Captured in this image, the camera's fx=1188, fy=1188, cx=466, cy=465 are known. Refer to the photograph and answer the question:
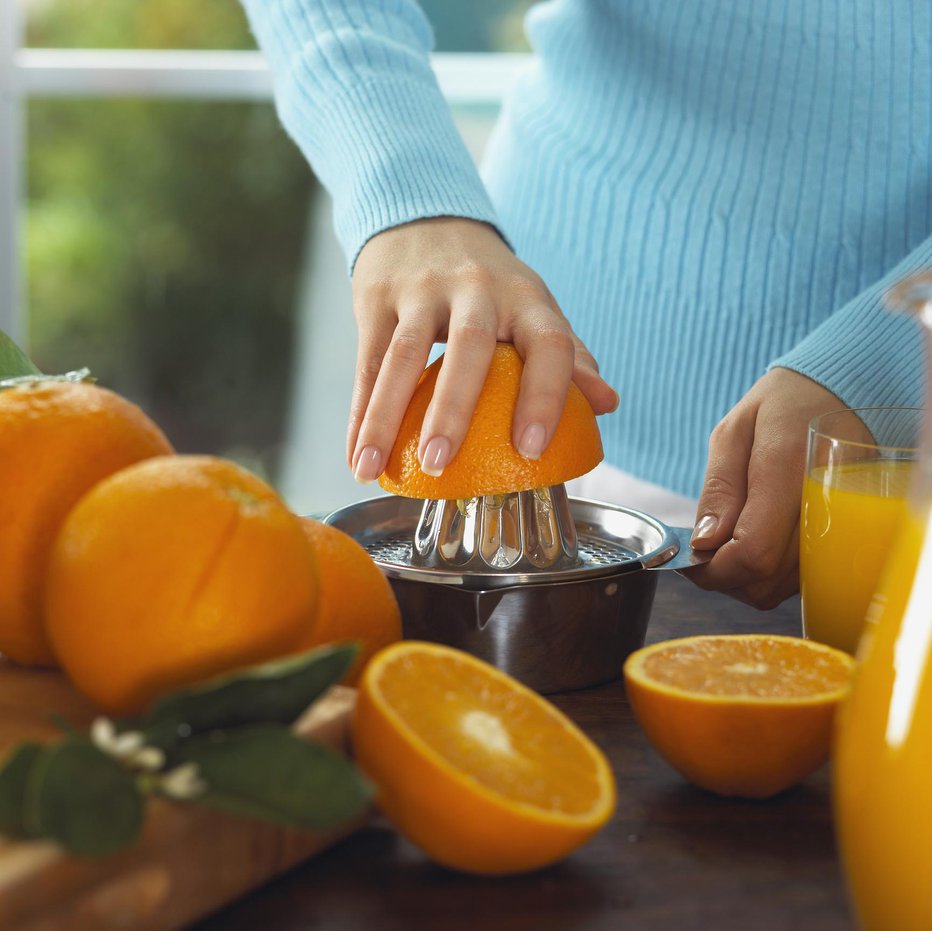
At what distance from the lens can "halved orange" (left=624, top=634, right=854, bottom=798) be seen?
0.54 meters

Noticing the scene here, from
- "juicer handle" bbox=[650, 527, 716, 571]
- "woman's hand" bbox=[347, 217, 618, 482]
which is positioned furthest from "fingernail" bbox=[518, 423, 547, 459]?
"juicer handle" bbox=[650, 527, 716, 571]

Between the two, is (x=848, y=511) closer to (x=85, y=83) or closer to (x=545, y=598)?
(x=545, y=598)

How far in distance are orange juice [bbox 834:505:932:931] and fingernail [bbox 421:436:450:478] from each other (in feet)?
1.09

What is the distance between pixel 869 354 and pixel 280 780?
0.73 meters

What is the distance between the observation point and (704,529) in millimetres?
862

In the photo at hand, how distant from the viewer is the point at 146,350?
8.26 ft

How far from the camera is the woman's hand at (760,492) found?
831 mm

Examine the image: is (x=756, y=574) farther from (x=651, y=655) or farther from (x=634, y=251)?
(x=634, y=251)

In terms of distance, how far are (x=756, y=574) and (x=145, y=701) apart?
1.62ft

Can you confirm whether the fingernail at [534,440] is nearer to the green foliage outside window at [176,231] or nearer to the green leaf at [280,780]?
the green leaf at [280,780]

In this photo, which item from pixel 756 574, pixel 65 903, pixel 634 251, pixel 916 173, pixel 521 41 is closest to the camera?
pixel 65 903

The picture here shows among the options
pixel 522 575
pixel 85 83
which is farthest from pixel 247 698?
pixel 85 83

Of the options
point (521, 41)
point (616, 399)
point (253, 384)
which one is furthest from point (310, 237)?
point (616, 399)

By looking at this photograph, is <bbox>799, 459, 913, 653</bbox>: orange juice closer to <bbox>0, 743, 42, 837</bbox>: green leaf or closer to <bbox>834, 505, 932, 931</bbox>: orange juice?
<bbox>834, 505, 932, 931</bbox>: orange juice
